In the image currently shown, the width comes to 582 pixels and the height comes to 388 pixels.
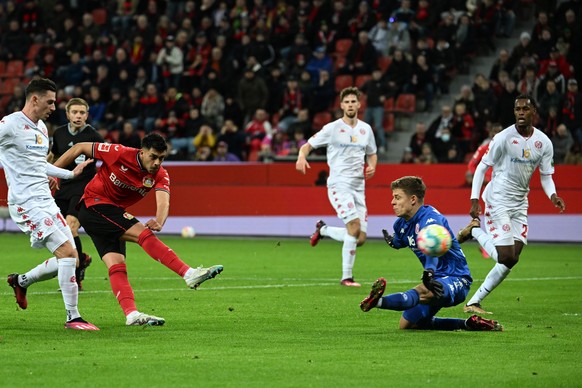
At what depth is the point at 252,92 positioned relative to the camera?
1101 inches

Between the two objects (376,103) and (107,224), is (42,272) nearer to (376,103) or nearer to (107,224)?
(107,224)

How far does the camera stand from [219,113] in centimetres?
2839

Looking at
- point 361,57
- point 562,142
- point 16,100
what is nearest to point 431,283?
point 562,142

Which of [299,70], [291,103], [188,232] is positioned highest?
[299,70]

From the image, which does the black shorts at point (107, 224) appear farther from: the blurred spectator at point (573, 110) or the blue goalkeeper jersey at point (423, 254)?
the blurred spectator at point (573, 110)

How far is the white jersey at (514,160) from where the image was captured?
40.6 ft

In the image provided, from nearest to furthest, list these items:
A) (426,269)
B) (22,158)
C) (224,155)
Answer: (426,269) < (22,158) < (224,155)

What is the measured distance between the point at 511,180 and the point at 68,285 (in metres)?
5.00

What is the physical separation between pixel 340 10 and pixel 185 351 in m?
20.8

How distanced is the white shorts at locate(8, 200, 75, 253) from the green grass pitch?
0.79 m

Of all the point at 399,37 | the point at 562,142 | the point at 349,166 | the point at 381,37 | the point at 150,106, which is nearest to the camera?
the point at 349,166

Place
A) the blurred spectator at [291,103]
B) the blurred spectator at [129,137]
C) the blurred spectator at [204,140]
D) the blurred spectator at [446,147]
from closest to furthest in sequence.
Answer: the blurred spectator at [446,147] → the blurred spectator at [204,140] → the blurred spectator at [129,137] → the blurred spectator at [291,103]

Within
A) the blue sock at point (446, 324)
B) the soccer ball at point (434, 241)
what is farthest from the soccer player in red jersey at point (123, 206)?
the blue sock at point (446, 324)

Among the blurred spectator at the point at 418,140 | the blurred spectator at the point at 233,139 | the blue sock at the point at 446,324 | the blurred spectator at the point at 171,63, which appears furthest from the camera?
the blurred spectator at the point at 171,63
